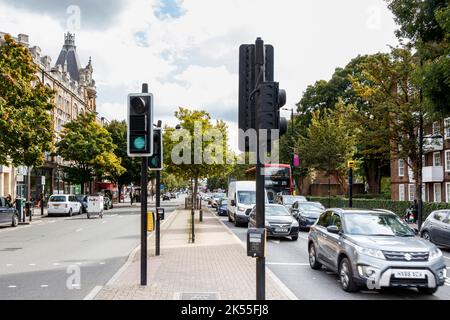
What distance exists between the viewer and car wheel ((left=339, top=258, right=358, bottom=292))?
9.05 m

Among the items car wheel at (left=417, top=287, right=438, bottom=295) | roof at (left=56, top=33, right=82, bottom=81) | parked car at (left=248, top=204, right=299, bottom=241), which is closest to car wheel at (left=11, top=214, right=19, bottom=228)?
parked car at (left=248, top=204, right=299, bottom=241)

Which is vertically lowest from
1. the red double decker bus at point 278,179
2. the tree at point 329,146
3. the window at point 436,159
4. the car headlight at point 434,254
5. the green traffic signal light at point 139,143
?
the car headlight at point 434,254

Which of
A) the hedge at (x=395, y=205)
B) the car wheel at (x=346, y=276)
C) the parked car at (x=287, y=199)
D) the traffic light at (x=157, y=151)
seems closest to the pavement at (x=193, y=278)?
the car wheel at (x=346, y=276)

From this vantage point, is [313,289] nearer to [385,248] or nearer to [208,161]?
[385,248]

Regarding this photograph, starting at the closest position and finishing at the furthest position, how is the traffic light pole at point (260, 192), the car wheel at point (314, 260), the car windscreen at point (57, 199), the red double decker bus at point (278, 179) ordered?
the traffic light pole at point (260, 192) < the car wheel at point (314, 260) < the red double decker bus at point (278, 179) < the car windscreen at point (57, 199)

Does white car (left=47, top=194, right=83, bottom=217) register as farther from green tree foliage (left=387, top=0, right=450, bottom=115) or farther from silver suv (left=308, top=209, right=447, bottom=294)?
silver suv (left=308, top=209, right=447, bottom=294)

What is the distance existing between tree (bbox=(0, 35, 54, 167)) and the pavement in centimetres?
1340

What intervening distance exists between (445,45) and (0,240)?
17.7m

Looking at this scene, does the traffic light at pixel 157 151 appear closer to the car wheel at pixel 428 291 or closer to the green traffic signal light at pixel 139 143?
the green traffic signal light at pixel 139 143

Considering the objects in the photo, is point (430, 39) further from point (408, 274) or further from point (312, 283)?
point (408, 274)

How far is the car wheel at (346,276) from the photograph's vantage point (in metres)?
9.05

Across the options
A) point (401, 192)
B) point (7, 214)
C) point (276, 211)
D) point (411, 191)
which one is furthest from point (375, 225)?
point (401, 192)

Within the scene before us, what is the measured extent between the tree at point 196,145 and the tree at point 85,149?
10.1 m
